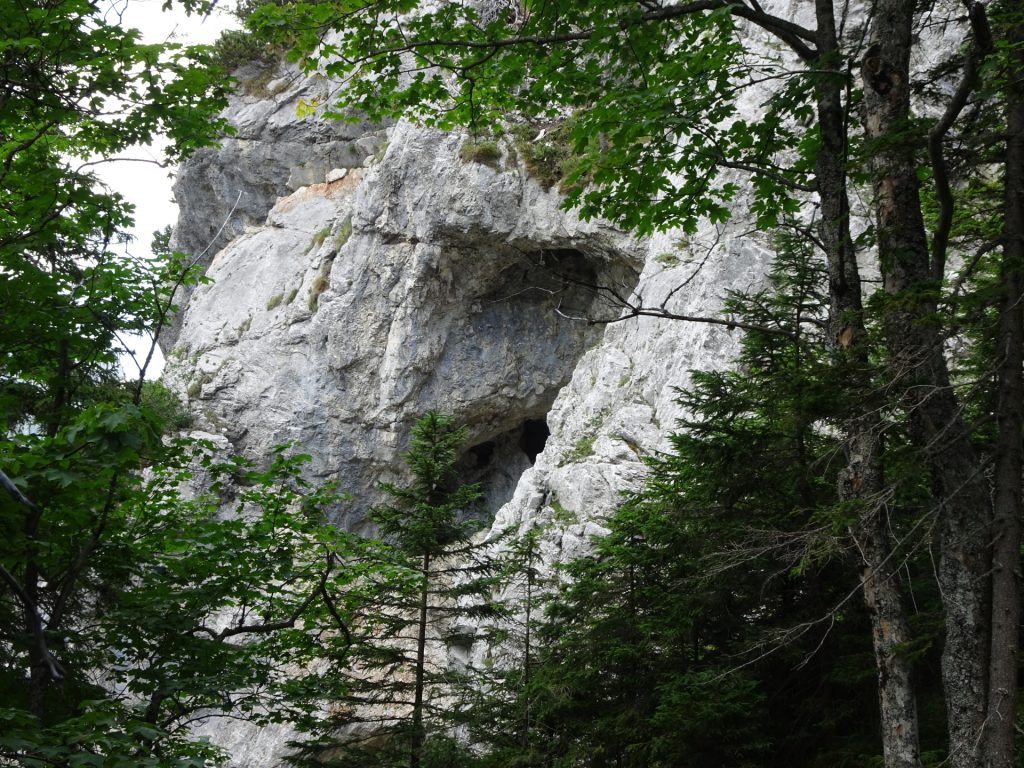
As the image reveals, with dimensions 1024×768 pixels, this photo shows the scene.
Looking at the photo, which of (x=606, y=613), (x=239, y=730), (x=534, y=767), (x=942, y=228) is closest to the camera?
(x=942, y=228)

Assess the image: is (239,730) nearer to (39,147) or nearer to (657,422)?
(657,422)

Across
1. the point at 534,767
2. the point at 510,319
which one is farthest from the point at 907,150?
the point at 510,319

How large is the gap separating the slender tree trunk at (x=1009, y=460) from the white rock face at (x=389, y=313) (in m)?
14.1

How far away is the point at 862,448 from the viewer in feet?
15.6

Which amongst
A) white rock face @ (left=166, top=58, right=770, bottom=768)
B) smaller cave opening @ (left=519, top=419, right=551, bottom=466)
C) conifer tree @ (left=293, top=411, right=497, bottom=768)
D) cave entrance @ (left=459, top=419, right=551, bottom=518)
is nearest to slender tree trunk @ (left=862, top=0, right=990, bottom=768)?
conifer tree @ (left=293, top=411, right=497, bottom=768)

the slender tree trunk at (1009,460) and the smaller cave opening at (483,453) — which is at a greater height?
the smaller cave opening at (483,453)

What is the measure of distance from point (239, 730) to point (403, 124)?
1925 centimetres

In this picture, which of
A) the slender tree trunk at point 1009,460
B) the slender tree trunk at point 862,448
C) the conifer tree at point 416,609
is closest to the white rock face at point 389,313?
the conifer tree at point 416,609

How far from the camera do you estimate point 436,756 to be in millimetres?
8531

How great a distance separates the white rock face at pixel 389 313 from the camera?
22547mm

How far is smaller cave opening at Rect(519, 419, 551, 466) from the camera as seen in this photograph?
91.2 feet

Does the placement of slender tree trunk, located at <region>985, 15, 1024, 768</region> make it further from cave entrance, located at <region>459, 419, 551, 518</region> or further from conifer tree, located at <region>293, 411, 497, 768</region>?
cave entrance, located at <region>459, 419, 551, 518</region>

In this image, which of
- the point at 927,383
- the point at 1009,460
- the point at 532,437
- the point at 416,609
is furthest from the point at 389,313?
the point at 1009,460

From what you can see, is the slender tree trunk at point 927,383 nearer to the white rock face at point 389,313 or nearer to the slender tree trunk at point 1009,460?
the slender tree trunk at point 1009,460
